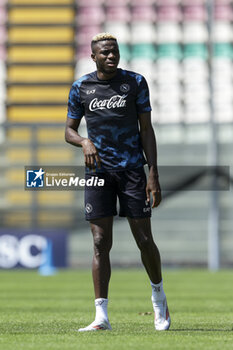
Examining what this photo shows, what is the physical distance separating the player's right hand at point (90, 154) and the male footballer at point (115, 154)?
0.03 feet

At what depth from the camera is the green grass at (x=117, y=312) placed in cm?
604

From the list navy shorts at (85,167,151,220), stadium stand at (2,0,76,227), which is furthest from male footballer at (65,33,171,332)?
stadium stand at (2,0,76,227)

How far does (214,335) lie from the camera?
21.2 ft

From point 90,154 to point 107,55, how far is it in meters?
0.67

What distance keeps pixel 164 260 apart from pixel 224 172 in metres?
1.85

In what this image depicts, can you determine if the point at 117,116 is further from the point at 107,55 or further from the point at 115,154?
the point at 107,55

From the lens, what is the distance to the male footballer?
6.86 m

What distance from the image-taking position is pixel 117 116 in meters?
6.86

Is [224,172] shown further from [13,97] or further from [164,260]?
[13,97]

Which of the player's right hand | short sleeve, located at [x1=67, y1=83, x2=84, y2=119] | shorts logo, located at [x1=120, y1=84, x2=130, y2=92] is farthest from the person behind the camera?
short sleeve, located at [x1=67, y1=83, x2=84, y2=119]

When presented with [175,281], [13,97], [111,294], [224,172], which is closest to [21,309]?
[111,294]

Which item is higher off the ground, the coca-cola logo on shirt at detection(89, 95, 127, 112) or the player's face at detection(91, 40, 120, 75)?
the player's face at detection(91, 40, 120, 75)

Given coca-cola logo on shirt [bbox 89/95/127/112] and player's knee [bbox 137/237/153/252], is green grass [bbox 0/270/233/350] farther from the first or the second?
coca-cola logo on shirt [bbox 89/95/127/112]

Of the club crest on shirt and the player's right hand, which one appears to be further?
the club crest on shirt
